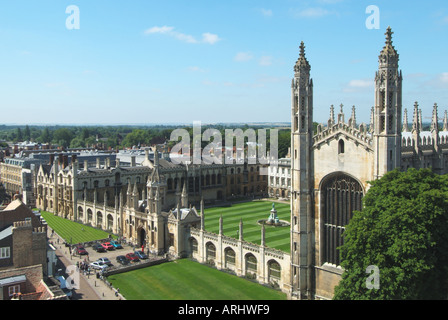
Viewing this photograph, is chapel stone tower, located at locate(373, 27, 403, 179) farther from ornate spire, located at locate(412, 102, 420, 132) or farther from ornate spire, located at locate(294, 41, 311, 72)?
ornate spire, located at locate(412, 102, 420, 132)

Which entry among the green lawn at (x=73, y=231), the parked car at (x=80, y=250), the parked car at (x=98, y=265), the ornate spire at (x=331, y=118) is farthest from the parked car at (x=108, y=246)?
the ornate spire at (x=331, y=118)

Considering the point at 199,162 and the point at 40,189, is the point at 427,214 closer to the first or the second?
the point at 199,162

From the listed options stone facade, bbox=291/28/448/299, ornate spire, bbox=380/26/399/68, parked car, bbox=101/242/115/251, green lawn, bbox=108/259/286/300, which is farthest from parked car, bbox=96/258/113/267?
ornate spire, bbox=380/26/399/68

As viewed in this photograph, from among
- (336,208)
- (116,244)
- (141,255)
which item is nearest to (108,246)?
(116,244)

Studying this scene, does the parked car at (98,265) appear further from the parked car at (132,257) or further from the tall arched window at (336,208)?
the tall arched window at (336,208)
